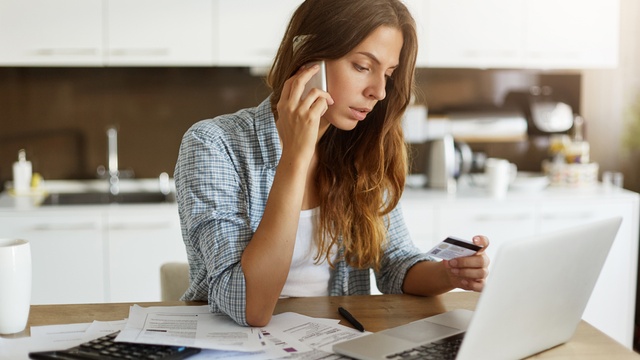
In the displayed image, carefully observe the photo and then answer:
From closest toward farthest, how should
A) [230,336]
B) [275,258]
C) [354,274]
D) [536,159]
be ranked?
[230,336], [275,258], [354,274], [536,159]

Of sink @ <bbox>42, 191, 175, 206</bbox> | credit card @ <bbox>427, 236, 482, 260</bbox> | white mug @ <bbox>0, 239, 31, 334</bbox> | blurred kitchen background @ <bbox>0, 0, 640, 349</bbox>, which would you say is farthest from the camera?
sink @ <bbox>42, 191, 175, 206</bbox>

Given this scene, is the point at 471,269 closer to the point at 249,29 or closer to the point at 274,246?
the point at 274,246

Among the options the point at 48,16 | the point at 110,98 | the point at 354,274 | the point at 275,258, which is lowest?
the point at 354,274

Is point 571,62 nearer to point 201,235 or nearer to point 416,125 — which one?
point 416,125

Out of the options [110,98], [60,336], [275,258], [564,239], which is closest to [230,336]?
[275,258]

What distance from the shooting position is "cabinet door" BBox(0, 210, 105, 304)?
10.4ft

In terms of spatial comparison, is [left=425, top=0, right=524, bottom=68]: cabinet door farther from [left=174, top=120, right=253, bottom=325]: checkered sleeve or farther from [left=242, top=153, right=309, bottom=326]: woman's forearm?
[left=242, top=153, right=309, bottom=326]: woman's forearm

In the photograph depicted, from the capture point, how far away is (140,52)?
11.2ft

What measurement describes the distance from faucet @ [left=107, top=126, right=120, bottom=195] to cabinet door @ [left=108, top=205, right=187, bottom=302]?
0.48m

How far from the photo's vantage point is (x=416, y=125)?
3764 mm

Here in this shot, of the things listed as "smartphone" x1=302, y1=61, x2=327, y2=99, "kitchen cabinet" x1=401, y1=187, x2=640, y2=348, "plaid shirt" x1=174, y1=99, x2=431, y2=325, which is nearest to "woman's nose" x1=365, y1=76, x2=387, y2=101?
"smartphone" x1=302, y1=61, x2=327, y2=99

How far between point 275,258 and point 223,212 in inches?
6.0

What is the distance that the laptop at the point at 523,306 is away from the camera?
111cm

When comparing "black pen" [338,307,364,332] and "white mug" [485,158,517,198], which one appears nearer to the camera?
"black pen" [338,307,364,332]
